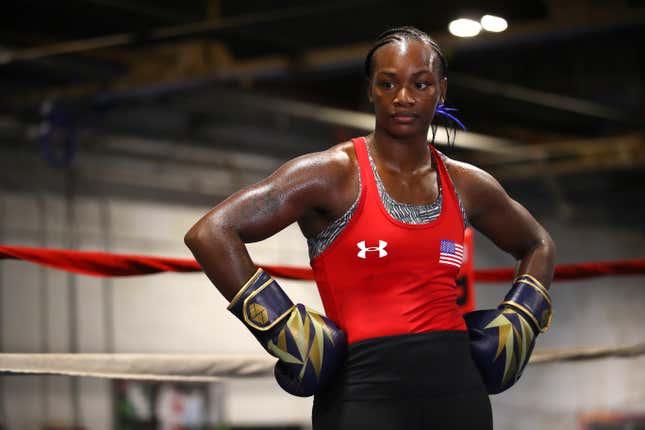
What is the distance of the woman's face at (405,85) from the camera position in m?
1.83

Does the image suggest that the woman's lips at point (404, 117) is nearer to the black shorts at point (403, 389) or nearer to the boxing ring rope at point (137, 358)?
the black shorts at point (403, 389)

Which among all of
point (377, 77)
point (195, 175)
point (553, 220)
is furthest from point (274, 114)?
point (377, 77)

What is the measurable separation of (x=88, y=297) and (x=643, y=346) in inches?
203

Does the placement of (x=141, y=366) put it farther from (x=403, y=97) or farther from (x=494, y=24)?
(x=494, y=24)

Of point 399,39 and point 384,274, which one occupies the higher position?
point 399,39

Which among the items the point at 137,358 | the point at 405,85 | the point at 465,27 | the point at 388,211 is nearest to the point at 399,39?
the point at 405,85

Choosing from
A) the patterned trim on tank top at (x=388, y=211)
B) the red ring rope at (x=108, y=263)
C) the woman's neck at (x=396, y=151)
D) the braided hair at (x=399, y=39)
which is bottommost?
the patterned trim on tank top at (x=388, y=211)

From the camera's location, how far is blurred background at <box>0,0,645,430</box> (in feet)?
19.0

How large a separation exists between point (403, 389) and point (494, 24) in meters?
3.44

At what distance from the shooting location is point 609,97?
8.81 meters

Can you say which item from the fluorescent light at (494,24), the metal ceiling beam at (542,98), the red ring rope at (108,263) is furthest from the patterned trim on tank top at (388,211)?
the metal ceiling beam at (542,98)

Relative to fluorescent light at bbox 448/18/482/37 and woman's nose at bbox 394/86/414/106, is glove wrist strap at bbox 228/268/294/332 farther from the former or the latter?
fluorescent light at bbox 448/18/482/37

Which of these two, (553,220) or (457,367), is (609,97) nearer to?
(553,220)

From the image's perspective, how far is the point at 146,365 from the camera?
2465mm
